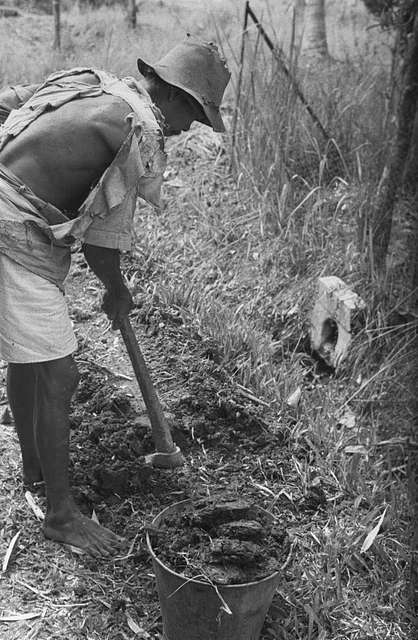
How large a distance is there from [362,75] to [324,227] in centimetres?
202

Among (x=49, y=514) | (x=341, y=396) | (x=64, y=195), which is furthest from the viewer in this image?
(x=341, y=396)

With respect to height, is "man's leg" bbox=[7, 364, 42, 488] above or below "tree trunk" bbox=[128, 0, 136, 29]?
below

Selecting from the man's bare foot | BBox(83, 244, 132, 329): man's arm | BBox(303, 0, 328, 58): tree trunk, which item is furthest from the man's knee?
BBox(303, 0, 328, 58): tree trunk

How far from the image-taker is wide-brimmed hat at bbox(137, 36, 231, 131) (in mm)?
2826

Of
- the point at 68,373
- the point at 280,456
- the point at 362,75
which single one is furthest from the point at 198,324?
the point at 362,75

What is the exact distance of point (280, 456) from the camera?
11.6 feet

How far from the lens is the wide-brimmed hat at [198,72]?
2826 mm

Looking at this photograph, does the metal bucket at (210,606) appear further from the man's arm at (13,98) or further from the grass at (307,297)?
the man's arm at (13,98)

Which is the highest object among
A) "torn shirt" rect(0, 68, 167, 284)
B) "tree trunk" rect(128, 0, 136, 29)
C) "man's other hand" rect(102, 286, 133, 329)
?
"torn shirt" rect(0, 68, 167, 284)

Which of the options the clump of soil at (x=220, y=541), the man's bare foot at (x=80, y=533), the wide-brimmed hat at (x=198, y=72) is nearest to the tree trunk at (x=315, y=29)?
the wide-brimmed hat at (x=198, y=72)

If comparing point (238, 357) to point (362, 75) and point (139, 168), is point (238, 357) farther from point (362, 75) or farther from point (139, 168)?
point (362, 75)

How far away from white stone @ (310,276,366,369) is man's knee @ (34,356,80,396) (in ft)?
6.73

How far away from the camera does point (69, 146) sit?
2.65 meters

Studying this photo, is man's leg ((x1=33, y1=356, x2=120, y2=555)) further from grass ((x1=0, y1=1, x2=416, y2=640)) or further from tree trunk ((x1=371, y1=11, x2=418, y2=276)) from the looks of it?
tree trunk ((x1=371, y1=11, x2=418, y2=276))
